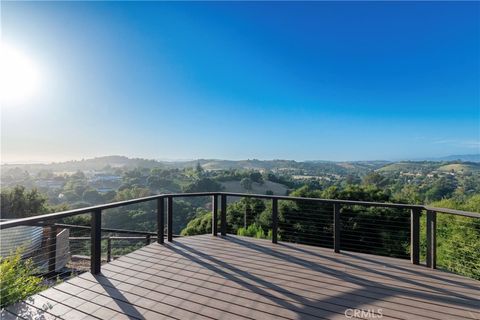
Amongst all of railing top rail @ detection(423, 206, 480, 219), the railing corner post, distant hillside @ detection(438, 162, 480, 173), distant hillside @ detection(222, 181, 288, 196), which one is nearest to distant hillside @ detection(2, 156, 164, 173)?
distant hillside @ detection(222, 181, 288, 196)

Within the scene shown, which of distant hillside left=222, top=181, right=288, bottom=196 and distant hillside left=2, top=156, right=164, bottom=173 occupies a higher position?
distant hillside left=2, top=156, right=164, bottom=173

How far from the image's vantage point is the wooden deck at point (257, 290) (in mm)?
2240

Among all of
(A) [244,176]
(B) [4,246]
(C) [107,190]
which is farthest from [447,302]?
(C) [107,190]

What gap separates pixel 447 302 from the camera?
96.2 inches

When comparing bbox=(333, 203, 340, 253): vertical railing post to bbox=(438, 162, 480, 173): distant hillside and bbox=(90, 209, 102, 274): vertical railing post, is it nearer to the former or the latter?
bbox=(90, 209, 102, 274): vertical railing post

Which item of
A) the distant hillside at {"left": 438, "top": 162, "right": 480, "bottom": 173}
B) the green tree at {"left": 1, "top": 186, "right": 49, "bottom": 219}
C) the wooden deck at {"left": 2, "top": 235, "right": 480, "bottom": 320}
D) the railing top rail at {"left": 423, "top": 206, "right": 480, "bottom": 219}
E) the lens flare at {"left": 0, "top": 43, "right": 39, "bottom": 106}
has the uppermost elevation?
the lens flare at {"left": 0, "top": 43, "right": 39, "bottom": 106}

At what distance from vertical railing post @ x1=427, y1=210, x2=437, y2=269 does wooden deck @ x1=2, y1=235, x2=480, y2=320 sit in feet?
0.49

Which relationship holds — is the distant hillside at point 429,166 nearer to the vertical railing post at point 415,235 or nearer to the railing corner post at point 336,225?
the vertical railing post at point 415,235

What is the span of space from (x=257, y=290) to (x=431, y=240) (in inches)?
97.4

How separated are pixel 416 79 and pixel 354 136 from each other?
983 centimetres

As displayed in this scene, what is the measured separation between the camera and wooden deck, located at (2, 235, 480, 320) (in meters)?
2.24

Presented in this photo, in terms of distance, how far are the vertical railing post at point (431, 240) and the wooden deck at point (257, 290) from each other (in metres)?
0.15

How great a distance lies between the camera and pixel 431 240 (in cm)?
334

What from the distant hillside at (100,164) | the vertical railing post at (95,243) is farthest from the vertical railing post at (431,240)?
the distant hillside at (100,164)
